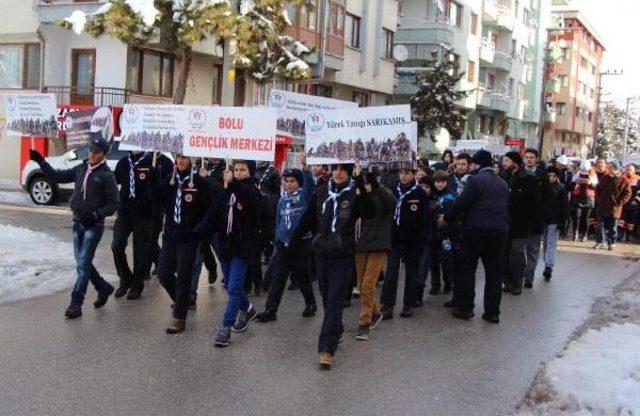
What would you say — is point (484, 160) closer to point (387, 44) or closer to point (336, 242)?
point (336, 242)

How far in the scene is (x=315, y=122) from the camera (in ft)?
25.6

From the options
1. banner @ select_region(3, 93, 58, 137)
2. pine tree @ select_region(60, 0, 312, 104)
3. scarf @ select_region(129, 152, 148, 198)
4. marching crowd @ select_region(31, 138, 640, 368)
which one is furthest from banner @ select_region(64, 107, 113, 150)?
pine tree @ select_region(60, 0, 312, 104)

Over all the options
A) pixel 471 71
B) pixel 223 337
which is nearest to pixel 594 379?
pixel 223 337

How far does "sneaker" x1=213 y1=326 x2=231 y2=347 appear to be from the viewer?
6918 mm

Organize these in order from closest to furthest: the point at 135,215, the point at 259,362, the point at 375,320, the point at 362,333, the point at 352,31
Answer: the point at 259,362 < the point at 362,333 < the point at 375,320 < the point at 135,215 < the point at 352,31

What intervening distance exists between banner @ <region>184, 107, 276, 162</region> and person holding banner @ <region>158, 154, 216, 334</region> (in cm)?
29

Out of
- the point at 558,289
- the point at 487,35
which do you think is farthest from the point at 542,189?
the point at 487,35

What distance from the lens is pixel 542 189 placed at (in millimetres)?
11141

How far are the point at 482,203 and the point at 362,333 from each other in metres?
2.21

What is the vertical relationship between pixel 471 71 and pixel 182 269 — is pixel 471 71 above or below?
above

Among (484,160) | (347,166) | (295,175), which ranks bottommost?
(295,175)

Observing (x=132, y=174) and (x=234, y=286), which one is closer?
(x=234, y=286)

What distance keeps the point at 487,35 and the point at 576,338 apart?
161ft

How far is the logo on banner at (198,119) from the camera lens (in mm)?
7755
